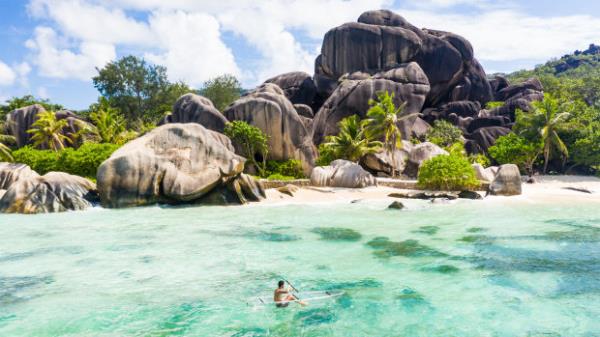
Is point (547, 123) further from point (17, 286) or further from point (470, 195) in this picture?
point (17, 286)

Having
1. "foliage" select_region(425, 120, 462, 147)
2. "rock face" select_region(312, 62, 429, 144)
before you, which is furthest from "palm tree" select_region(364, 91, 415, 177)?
"rock face" select_region(312, 62, 429, 144)

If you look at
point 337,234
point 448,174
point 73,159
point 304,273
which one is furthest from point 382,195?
point 73,159

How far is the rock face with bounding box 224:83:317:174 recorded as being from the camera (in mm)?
37094

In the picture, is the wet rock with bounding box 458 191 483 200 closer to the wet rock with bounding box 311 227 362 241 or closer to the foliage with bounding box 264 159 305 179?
the wet rock with bounding box 311 227 362 241

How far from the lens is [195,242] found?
652 inches

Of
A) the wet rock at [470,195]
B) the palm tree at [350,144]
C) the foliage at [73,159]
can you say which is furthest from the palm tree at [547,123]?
the foliage at [73,159]

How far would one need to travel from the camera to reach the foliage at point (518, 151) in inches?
1352

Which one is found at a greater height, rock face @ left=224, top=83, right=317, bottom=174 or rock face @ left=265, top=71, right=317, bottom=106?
rock face @ left=265, top=71, right=317, bottom=106

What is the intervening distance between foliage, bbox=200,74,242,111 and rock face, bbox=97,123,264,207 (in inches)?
1158

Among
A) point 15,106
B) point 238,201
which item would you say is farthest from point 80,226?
point 15,106

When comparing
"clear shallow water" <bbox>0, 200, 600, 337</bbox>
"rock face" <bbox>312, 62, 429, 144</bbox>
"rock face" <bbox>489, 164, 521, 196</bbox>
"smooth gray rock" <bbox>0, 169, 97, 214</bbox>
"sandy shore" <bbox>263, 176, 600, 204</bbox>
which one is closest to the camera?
"clear shallow water" <bbox>0, 200, 600, 337</bbox>

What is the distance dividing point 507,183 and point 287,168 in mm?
16440

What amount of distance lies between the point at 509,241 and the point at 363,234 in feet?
17.0

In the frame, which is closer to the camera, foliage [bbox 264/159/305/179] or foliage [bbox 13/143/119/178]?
foliage [bbox 13/143/119/178]
